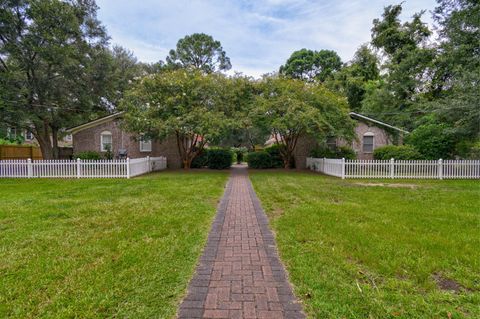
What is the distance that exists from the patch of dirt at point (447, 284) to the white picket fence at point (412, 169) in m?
9.88

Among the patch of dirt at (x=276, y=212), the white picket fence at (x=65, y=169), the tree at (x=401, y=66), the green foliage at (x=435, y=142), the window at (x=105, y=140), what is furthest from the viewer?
the tree at (x=401, y=66)

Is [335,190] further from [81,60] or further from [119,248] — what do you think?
[81,60]

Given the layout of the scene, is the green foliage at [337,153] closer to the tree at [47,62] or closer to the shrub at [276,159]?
the shrub at [276,159]

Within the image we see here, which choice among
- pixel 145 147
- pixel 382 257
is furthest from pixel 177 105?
pixel 382 257

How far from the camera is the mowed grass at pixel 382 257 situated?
7.93ft

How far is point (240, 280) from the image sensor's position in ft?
9.40

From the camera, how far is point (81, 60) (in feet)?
56.3

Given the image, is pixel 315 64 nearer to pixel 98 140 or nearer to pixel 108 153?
pixel 98 140

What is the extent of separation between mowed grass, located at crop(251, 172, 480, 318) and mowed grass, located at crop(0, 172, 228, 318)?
1.43 meters

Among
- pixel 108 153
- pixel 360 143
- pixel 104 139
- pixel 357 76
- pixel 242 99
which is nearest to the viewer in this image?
pixel 242 99

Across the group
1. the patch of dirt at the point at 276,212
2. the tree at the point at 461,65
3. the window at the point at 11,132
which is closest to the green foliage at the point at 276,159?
the tree at the point at 461,65

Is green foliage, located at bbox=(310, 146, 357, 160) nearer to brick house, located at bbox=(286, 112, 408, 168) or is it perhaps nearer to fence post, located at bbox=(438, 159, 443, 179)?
brick house, located at bbox=(286, 112, 408, 168)

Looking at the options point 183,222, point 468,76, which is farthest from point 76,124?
point 468,76

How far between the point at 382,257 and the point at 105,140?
789 inches
